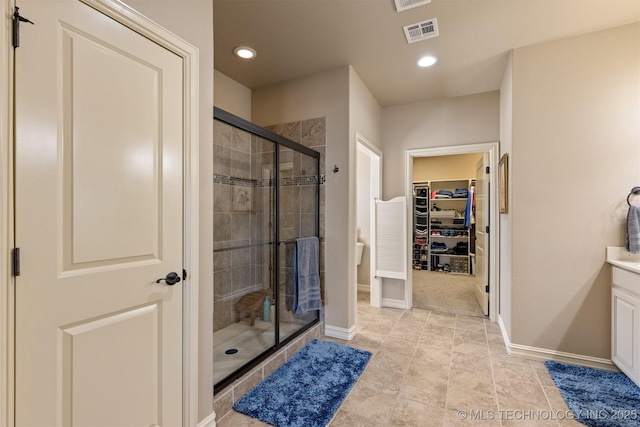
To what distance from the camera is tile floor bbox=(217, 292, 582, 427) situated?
1780 millimetres

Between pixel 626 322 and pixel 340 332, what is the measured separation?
7.23ft

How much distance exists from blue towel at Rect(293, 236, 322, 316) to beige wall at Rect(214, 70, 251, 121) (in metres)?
1.68

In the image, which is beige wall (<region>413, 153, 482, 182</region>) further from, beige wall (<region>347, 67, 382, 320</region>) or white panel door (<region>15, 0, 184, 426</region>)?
white panel door (<region>15, 0, 184, 426</region>)

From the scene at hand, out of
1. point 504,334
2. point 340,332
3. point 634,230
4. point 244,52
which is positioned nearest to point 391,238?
point 340,332

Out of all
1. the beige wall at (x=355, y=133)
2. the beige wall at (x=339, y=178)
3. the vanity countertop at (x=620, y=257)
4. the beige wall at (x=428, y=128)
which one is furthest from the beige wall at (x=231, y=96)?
the vanity countertop at (x=620, y=257)

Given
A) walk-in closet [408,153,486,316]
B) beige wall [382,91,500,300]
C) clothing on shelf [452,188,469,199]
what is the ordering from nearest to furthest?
beige wall [382,91,500,300], walk-in closet [408,153,486,316], clothing on shelf [452,188,469,199]

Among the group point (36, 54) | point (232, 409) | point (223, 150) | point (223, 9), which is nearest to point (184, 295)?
point (232, 409)

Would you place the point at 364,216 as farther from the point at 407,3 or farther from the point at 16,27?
the point at 16,27

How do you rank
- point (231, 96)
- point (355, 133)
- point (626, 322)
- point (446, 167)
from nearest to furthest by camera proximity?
point (626, 322) < point (355, 133) < point (231, 96) < point (446, 167)

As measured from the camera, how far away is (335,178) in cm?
297

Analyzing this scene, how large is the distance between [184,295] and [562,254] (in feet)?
9.51

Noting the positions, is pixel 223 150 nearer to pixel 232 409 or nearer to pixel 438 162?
pixel 232 409

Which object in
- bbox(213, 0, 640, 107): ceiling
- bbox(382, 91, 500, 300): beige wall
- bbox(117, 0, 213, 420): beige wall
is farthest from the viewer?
bbox(382, 91, 500, 300): beige wall

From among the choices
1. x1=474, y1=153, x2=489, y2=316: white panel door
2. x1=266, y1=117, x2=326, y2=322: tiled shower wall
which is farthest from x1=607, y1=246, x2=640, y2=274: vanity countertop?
x1=266, y1=117, x2=326, y2=322: tiled shower wall
